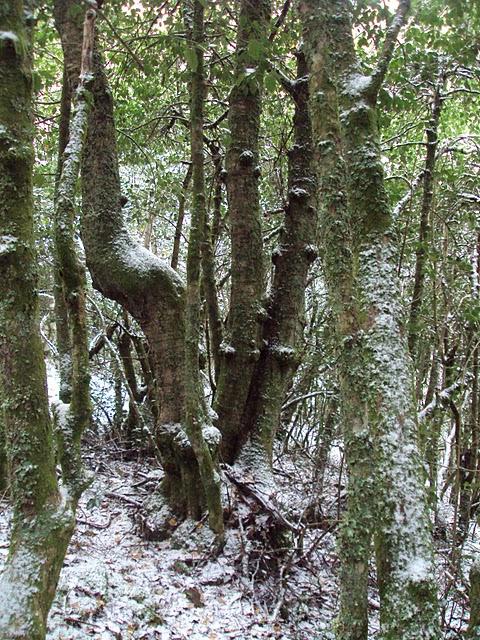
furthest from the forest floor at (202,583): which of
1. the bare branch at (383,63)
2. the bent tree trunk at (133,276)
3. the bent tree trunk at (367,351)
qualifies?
the bare branch at (383,63)

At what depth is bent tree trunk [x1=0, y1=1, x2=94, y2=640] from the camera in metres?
2.23

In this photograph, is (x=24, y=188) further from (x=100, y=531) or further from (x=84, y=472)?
(x=100, y=531)

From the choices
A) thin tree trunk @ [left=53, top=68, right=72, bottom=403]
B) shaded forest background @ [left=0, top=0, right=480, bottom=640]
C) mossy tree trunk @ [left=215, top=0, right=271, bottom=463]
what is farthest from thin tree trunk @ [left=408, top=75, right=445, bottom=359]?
thin tree trunk @ [left=53, top=68, right=72, bottom=403]

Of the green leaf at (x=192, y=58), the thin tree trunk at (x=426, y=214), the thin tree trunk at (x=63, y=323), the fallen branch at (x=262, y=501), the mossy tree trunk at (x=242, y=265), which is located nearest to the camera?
the green leaf at (x=192, y=58)

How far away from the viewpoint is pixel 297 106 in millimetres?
5324

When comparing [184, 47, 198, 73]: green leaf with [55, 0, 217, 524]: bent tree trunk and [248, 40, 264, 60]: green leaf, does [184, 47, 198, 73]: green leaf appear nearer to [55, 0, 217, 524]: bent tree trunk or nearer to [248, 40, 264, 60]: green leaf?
[248, 40, 264, 60]: green leaf

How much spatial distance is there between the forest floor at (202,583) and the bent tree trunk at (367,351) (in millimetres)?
1652

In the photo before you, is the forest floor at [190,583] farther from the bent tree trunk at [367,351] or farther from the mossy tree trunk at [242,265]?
the bent tree trunk at [367,351]

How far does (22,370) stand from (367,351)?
1.52 meters

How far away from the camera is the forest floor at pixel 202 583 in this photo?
343 centimetres

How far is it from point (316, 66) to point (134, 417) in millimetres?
6731

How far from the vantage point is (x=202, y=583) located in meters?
4.05

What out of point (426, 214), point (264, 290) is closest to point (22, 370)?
point (264, 290)

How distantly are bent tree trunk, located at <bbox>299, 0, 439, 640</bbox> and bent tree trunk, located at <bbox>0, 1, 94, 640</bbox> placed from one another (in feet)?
4.22
